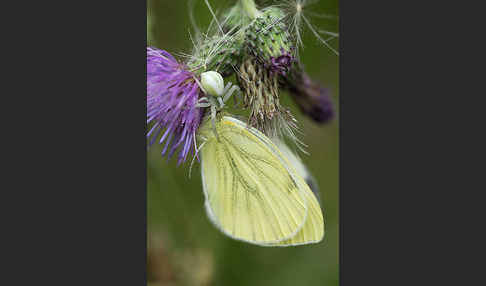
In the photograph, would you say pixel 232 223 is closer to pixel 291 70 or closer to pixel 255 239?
pixel 255 239

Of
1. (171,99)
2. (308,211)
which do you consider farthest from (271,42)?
(308,211)

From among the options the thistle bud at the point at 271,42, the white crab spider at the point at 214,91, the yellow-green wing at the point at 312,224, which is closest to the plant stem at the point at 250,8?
the thistle bud at the point at 271,42

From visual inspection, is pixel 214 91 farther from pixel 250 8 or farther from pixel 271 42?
pixel 250 8

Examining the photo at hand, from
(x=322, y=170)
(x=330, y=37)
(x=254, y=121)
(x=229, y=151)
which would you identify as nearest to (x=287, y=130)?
(x=254, y=121)

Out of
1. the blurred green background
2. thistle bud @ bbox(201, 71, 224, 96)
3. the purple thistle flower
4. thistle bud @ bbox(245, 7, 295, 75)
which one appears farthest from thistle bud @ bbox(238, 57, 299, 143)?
the blurred green background

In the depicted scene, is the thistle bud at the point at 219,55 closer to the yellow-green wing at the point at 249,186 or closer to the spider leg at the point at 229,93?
the spider leg at the point at 229,93
